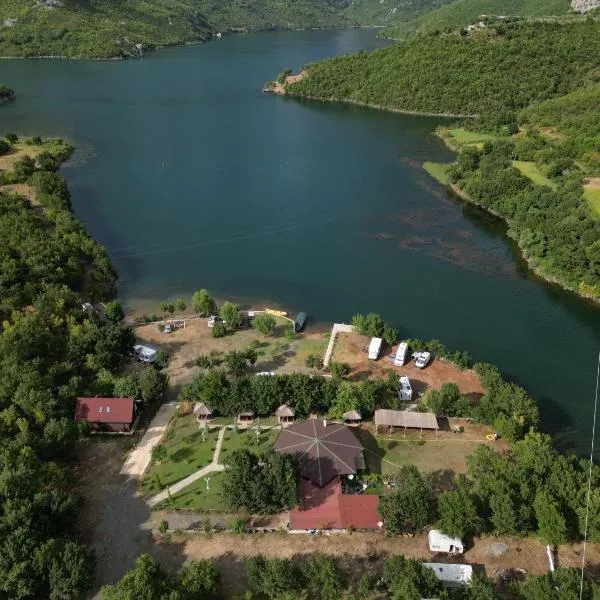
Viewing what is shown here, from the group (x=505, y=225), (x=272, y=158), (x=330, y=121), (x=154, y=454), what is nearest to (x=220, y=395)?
(x=154, y=454)

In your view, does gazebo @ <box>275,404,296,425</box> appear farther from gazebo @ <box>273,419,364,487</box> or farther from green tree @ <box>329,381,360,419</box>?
green tree @ <box>329,381,360,419</box>

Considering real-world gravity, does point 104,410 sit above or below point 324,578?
above

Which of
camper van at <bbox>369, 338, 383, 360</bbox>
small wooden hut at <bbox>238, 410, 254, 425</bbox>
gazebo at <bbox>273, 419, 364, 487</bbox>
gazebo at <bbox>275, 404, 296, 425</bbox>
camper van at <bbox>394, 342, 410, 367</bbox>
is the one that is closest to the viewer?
gazebo at <bbox>273, 419, 364, 487</bbox>

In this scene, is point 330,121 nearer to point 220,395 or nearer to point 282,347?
point 282,347

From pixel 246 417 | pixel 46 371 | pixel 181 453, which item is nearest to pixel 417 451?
pixel 246 417

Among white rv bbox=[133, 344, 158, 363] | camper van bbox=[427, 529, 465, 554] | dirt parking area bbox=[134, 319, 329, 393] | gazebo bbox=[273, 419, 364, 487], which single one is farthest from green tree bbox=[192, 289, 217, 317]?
camper van bbox=[427, 529, 465, 554]

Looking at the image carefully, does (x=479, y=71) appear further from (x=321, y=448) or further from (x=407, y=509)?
(x=407, y=509)
